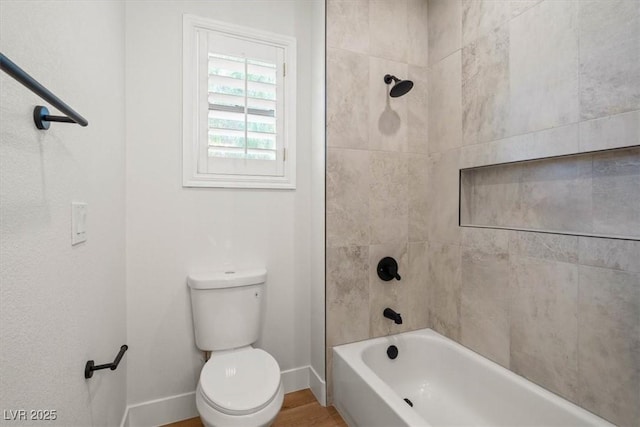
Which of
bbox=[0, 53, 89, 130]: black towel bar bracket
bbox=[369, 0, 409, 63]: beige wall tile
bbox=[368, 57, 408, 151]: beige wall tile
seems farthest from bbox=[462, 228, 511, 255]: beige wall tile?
bbox=[0, 53, 89, 130]: black towel bar bracket

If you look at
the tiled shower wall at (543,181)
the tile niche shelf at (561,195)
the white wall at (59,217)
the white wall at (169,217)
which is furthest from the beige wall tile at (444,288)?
the white wall at (59,217)

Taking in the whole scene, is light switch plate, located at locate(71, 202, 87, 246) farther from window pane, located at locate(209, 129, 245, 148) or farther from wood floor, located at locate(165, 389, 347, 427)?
wood floor, located at locate(165, 389, 347, 427)

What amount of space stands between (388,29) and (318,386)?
231cm

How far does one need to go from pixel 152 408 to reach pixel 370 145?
1954 millimetres

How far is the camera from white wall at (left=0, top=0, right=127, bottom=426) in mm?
566

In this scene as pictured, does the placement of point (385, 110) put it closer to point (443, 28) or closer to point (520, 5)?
point (443, 28)

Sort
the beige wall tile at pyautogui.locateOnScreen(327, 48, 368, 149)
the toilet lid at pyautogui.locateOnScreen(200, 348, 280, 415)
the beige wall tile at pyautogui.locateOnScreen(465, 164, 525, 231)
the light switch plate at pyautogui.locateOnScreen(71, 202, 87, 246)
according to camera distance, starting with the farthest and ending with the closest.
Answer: the beige wall tile at pyautogui.locateOnScreen(327, 48, 368, 149), the beige wall tile at pyautogui.locateOnScreen(465, 164, 525, 231), the toilet lid at pyautogui.locateOnScreen(200, 348, 280, 415), the light switch plate at pyautogui.locateOnScreen(71, 202, 87, 246)

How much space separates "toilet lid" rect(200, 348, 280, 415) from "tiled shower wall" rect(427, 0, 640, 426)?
118cm

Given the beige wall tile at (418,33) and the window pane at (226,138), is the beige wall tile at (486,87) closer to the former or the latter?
the beige wall tile at (418,33)

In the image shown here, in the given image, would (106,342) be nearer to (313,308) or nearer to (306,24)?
(313,308)

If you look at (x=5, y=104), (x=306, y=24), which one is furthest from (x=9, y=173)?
(x=306, y=24)

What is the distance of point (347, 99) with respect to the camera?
1.80 meters

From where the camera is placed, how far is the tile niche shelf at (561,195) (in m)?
1.14

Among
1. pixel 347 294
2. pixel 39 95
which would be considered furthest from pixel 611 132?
pixel 39 95
